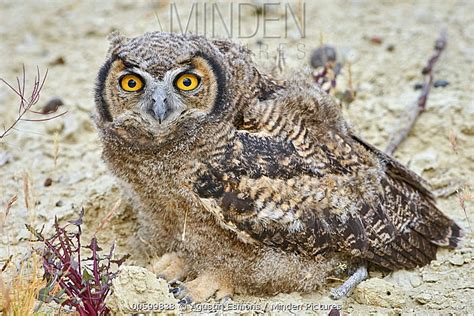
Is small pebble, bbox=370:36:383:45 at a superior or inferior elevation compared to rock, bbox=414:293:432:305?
superior

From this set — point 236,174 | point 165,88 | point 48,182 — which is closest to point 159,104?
point 165,88

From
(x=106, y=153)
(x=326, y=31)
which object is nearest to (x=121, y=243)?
(x=106, y=153)

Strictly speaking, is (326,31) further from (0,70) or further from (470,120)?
(0,70)

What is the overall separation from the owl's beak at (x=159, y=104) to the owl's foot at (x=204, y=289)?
3.09ft

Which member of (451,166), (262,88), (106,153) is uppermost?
(262,88)

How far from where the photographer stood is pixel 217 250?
3.94m

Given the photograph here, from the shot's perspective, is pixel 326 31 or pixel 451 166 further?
pixel 326 31

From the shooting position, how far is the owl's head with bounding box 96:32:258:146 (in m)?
3.79

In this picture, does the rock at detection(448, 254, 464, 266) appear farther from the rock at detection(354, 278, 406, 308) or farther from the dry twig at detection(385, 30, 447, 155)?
the dry twig at detection(385, 30, 447, 155)

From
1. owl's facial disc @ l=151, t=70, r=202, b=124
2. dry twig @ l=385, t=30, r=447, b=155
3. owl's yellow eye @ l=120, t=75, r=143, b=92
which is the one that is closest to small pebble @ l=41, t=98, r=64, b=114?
owl's yellow eye @ l=120, t=75, r=143, b=92

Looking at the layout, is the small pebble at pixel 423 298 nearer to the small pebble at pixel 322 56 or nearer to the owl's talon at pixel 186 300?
the owl's talon at pixel 186 300

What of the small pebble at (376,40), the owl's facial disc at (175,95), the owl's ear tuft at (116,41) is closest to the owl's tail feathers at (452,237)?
the owl's facial disc at (175,95)

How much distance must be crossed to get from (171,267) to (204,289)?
290mm

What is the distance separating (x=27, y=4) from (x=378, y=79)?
392cm
